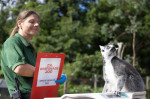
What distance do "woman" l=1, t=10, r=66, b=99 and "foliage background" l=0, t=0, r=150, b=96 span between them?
8866 mm

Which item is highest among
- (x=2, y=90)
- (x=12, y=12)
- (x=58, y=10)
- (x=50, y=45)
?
(x=58, y=10)

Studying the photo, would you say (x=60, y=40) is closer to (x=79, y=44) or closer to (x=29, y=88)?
(x=79, y=44)

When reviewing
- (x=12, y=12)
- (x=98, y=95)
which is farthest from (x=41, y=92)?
(x=12, y=12)

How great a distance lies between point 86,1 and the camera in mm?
15102

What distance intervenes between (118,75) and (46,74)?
65.0 inches

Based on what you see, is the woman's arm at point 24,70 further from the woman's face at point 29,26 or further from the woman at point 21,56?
the woman's face at point 29,26

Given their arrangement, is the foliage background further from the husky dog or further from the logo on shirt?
the logo on shirt

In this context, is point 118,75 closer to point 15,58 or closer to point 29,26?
point 29,26

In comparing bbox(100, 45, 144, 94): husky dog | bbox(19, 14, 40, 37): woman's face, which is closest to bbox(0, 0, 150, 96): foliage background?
bbox(100, 45, 144, 94): husky dog

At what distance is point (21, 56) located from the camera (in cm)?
164

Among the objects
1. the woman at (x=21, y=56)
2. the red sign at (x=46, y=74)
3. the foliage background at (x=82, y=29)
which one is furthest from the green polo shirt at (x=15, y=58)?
the foliage background at (x=82, y=29)

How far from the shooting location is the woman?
1.61 meters

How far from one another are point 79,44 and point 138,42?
410 centimetres

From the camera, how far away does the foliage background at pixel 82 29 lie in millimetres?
11852
